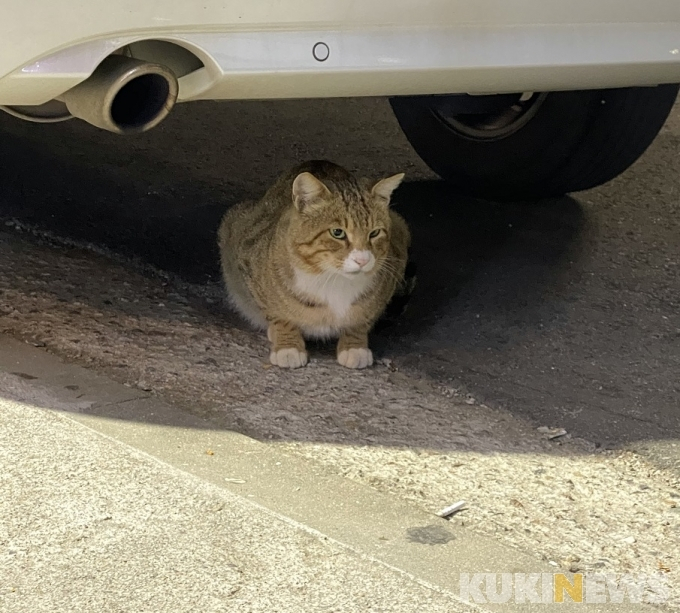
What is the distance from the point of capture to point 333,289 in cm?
338

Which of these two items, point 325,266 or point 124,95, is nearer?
point 124,95

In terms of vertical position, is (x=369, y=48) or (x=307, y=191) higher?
(x=369, y=48)

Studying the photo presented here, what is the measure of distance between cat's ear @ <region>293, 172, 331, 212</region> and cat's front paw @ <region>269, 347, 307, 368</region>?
18.0 inches

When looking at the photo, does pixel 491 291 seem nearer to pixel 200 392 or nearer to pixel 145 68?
pixel 200 392

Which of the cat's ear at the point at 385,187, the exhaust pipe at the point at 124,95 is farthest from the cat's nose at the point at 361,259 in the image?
the exhaust pipe at the point at 124,95

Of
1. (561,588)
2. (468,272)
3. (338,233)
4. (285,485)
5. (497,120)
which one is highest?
(497,120)

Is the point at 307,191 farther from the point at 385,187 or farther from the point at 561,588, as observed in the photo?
the point at 561,588

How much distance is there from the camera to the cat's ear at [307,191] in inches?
125

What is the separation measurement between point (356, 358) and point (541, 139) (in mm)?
1405

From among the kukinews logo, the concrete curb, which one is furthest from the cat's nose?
the kukinews logo

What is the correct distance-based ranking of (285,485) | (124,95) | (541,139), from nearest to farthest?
1. (285,485)
2. (124,95)
3. (541,139)

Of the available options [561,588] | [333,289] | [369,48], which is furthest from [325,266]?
[561,588]

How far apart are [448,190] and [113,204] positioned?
1.51 metres

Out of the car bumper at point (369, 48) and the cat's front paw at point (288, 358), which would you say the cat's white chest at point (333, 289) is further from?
the car bumper at point (369, 48)
